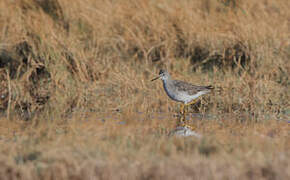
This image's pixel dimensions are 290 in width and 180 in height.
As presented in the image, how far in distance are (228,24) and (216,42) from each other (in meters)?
0.72

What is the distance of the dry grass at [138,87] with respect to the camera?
5051mm

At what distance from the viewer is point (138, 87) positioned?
922 cm

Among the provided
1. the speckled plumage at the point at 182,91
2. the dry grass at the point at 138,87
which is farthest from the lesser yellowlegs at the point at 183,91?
the dry grass at the point at 138,87

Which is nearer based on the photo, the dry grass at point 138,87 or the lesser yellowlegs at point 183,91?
the dry grass at point 138,87

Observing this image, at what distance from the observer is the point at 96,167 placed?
4.95 metres

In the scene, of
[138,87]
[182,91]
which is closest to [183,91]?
[182,91]

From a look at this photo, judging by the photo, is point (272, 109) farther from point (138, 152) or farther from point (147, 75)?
point (138, 152)

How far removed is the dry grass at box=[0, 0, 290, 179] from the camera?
16.6 feet

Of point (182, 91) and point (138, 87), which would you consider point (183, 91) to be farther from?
point (138, 87)

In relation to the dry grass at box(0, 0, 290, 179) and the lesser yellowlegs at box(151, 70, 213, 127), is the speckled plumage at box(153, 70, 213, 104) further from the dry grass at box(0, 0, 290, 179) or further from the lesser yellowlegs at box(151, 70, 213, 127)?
the dry grass at box(0, 0, 290, 179)

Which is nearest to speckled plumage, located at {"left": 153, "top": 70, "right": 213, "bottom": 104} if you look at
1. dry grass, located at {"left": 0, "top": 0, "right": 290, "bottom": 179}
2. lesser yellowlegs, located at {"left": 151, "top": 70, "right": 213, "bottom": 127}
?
lesser yellowlegs, located at {"left": 151, "top": 70, "right": 213, "bottom": 127}

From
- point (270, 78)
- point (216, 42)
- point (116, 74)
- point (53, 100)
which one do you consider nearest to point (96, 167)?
point (53, 100)

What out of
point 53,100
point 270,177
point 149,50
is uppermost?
point 149,50

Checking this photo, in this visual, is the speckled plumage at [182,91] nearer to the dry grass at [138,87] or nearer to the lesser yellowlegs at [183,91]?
the lesser yellowlegs at [183,91]
